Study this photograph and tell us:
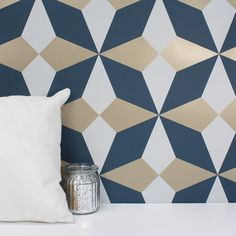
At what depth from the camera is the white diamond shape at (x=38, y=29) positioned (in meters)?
1.27

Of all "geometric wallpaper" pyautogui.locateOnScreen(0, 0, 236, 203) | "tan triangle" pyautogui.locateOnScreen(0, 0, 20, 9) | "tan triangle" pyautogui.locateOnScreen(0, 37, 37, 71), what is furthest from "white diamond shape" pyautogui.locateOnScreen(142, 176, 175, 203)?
"tan triangle" pyautogui.locateOnScreen(0, 0, 20, 9)

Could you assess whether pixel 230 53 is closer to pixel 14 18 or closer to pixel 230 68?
pixel 230 68

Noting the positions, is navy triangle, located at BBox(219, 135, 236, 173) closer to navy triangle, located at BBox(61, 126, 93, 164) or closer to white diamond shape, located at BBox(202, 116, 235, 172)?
white diamond shape, located at BBox(202, 116, 235, 172)

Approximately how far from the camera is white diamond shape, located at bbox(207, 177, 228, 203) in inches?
51.2

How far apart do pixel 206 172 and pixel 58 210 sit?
1.82ft

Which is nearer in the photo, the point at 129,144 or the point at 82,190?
the point at 82,190

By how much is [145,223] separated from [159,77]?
508 mm

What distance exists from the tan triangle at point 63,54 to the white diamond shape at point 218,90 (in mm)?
434

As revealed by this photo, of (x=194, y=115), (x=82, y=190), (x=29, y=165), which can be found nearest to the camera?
(x=29, y=165)

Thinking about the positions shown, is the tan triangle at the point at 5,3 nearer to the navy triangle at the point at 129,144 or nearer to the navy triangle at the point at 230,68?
the navy triangle at the point at 129,144

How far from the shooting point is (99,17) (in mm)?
1261

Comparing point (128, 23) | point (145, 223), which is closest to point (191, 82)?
point (128, 23)

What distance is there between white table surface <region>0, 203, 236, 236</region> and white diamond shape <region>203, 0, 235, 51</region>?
0.64m

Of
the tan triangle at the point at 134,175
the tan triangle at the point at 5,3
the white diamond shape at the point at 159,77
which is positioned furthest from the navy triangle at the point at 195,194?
the tan triangle at the point at 5,3
